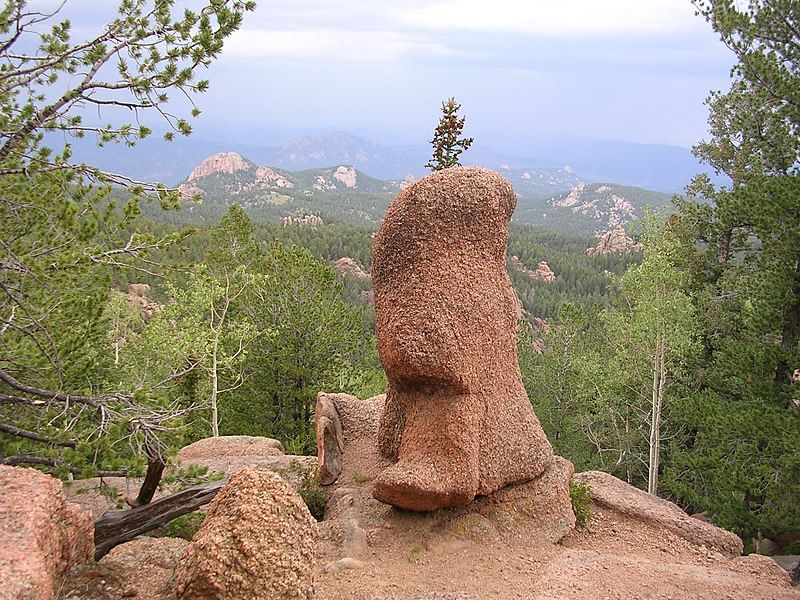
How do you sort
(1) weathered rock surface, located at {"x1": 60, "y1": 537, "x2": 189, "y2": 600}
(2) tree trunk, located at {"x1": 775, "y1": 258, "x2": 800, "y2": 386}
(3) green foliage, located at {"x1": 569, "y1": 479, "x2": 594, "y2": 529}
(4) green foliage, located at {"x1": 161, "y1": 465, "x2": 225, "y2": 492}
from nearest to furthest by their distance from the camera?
(1) weathered rock surface, located at {"x1": 60, "y1": 537, "x2": 189, "y2": 600}, (4) green foliage, located at {"x1": 161, "y1": 465, "x2": 225, "y2": 492}, (3) green foliage, located at {"x1": 569, "y1": 479, "x2": 594, "y2": 529}, (2) tree trunk, located at {"x1": 775, "y1": 258, "x2": 800, "y2": 386}

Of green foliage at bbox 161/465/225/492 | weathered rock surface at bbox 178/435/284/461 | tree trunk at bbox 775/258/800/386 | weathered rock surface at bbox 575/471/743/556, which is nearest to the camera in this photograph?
green foliage at bbox 161/465/225/492

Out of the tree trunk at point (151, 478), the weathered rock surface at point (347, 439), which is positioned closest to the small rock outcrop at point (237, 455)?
the weathered rock surface at point (347, 439)

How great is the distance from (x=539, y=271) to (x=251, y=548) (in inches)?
3521

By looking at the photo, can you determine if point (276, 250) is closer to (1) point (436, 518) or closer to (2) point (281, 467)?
(2) point (281, 467)

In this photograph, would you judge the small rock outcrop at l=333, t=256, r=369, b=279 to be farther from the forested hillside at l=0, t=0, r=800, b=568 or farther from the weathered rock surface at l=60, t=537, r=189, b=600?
the weathered rock surface at l=60, t=537, r=189, b=600

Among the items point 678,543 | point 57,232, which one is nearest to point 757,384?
point 678,543

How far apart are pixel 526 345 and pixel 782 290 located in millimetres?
14051

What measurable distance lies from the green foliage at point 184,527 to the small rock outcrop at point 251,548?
10.4ft

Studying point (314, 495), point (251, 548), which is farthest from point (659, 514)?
point (251, 548)

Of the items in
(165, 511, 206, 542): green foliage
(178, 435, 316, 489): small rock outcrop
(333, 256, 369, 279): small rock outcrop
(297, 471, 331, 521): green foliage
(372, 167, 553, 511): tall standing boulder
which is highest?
(372, 167, 553, 511): tall standing boulder

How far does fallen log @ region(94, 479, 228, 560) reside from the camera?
26.4ft

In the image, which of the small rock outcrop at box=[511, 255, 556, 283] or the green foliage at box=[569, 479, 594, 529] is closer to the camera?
the green foliage at box=[569, 479, 594, 529]

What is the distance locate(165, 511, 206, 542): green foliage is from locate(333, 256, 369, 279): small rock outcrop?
61728 millimetres

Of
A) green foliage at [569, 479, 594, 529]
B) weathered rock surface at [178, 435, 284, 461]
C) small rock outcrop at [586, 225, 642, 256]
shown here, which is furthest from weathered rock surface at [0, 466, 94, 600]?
small rock outcrop at [586, 225, 642, 256]
